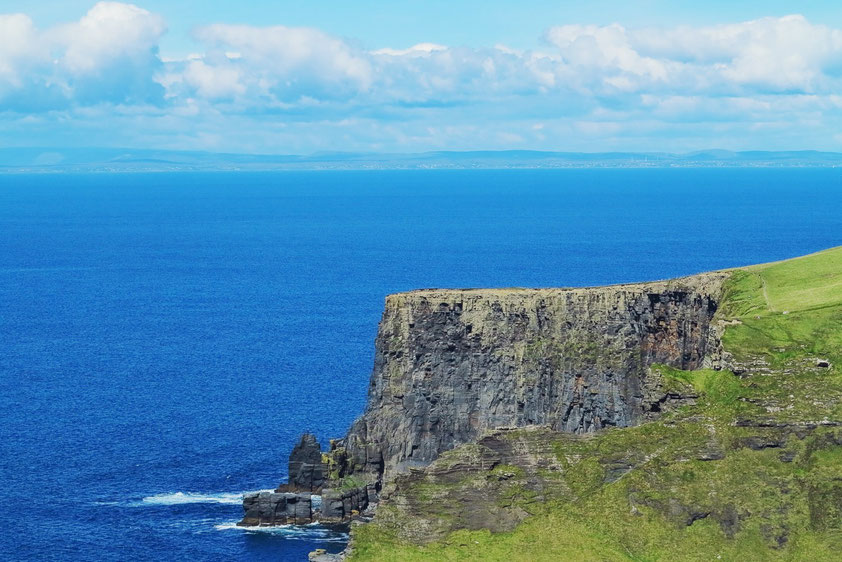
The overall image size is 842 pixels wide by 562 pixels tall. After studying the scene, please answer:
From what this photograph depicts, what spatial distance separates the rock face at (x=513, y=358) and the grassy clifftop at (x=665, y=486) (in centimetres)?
1767

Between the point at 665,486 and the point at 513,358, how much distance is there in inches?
1091

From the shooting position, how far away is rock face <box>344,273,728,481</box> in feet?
332

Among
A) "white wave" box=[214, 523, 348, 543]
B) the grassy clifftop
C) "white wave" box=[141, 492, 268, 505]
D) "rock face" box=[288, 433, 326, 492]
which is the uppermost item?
the grassy clifftop

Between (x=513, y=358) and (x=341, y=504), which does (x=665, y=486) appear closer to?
(x=513, y=358)

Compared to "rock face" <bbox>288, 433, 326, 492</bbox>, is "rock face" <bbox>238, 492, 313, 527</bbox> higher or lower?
lower

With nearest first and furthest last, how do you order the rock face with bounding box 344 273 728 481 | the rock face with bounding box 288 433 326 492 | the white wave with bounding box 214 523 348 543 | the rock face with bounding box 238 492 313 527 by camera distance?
1. the white wave with bounding box 214 523 348 543
2. the rock face with bounding box 344 273 728 481
3. the rock face with bounding box 238 492 313 527
4. the rock face with bounding box 288 433 326 492

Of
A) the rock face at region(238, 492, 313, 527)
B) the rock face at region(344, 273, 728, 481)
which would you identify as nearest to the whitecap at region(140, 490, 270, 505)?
the rock face at region(238, 492, 313, 527)

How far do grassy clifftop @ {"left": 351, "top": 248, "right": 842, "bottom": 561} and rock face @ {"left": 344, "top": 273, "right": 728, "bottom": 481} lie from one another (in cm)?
1767

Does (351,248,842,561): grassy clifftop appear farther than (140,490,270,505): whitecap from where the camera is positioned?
No

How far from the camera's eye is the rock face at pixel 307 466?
357 feet

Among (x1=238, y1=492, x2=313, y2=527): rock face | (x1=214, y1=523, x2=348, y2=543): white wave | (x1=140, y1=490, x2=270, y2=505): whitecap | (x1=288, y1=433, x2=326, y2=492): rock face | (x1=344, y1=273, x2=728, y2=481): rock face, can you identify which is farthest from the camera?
(x1=288, y1=433, x2=326, y2=492): rock face

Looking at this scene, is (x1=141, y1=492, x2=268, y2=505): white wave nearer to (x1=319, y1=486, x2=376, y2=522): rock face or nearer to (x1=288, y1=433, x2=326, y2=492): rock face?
(x1=288, y1=433, x2=326, y2=492): rock face

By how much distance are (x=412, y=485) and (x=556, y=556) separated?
9.86 meters

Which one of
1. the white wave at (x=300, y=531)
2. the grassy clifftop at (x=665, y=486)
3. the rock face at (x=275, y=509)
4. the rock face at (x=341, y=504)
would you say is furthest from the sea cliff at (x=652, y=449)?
the rock face at (x=275, y=509)
